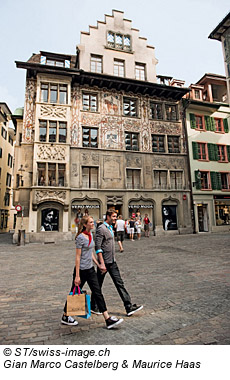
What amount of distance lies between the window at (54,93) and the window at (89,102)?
180cm

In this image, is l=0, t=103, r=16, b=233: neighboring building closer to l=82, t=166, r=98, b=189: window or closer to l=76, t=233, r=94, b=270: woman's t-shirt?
l=82, t=166, r=98, b=189: window

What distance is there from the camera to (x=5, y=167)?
127 feet

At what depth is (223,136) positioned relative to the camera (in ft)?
85.6

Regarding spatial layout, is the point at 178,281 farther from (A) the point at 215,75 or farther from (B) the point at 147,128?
(A) the point at 215,75

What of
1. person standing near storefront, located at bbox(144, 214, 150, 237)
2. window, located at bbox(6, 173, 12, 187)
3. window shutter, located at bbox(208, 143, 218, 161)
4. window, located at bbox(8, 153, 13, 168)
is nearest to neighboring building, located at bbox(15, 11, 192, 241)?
person standing near storefront, located at bbox(144, 214, 150, 237)

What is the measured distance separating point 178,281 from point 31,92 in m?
20.1

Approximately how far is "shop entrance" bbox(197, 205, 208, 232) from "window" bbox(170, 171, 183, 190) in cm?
309

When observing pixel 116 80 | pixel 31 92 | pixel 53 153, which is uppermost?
pixel 116 80

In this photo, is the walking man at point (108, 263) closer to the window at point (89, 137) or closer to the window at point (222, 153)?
the window at point (89, 137)

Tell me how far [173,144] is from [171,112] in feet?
12.1

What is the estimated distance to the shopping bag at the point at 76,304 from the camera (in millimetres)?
3359

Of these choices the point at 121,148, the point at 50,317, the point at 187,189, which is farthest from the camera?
the point at 187,189

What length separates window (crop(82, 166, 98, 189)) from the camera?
20.4 metres

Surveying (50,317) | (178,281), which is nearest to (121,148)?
(178,281)
